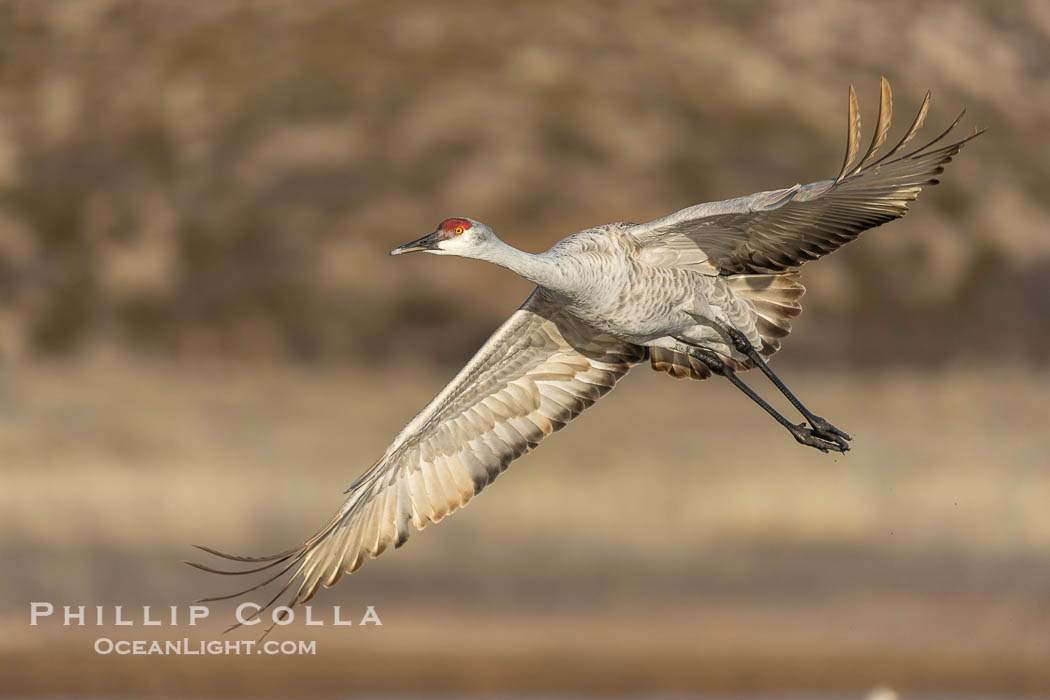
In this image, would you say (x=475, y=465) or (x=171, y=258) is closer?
(x=475, y=465)

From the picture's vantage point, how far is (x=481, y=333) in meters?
31.3

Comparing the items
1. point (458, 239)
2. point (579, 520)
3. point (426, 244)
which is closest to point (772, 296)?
point (458, 239)

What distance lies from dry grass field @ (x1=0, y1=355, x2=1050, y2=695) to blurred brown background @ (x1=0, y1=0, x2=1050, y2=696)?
0.07 meters

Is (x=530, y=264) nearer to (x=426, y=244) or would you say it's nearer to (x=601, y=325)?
(x=426, y=244)

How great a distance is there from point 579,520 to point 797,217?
1905 centimetres

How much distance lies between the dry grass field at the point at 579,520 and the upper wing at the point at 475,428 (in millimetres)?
16413

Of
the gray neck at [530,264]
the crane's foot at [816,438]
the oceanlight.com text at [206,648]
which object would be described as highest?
the oceanlight.com text at [206,648]

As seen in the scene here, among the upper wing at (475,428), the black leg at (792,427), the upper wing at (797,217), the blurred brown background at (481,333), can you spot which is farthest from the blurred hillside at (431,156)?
the upper wing at (797,217)

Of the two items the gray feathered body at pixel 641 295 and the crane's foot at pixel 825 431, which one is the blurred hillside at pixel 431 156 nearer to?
the crane's foot at pixel 825 431

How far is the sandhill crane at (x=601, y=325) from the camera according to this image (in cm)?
1038

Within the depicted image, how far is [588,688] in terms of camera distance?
29531 mm

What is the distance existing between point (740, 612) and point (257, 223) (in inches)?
495

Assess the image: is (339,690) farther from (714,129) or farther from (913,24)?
(913,24)

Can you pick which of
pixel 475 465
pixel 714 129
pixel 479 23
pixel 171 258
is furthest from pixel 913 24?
pixel 475 465
